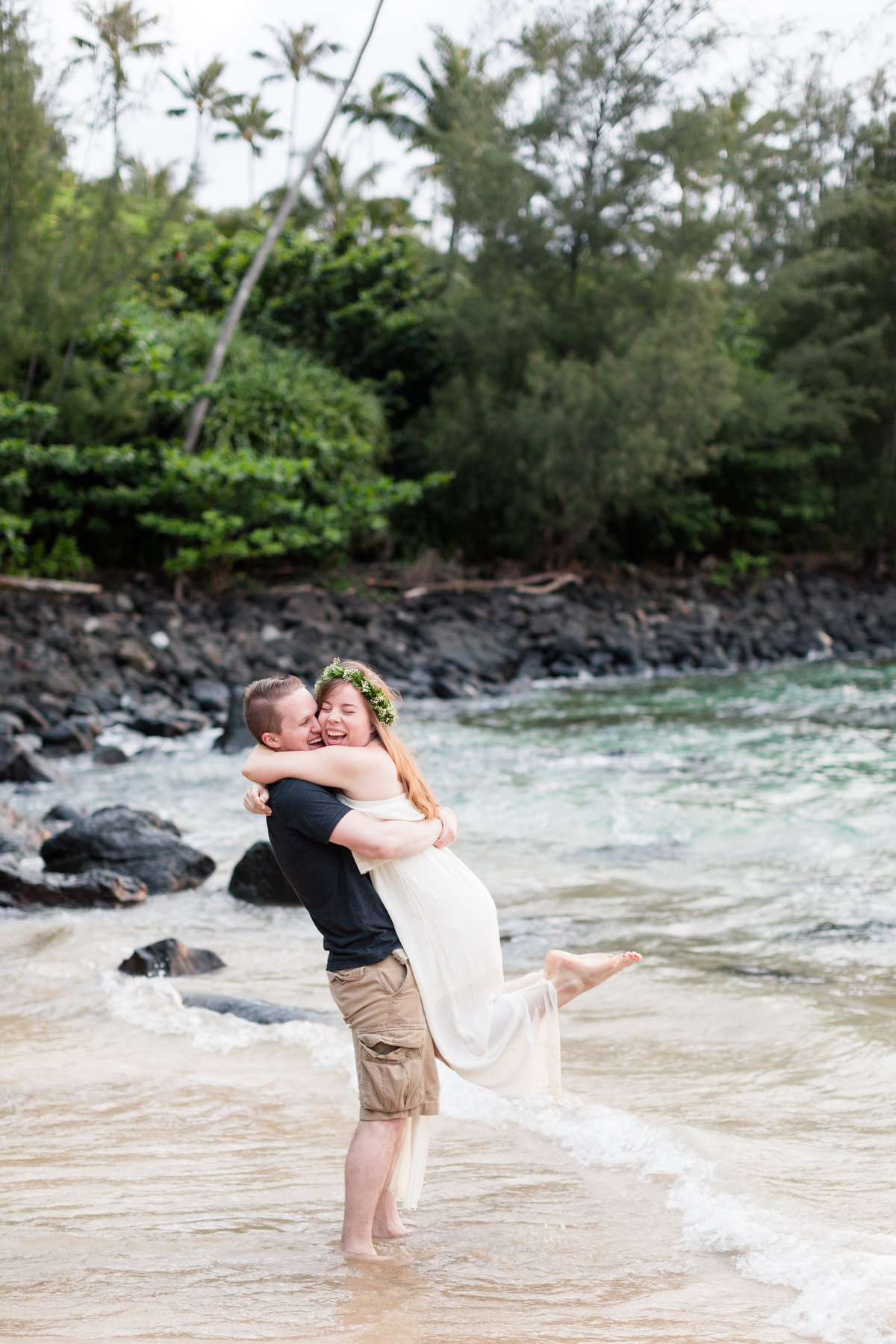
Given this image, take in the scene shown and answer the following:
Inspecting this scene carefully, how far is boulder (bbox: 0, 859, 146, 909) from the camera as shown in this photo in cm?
611

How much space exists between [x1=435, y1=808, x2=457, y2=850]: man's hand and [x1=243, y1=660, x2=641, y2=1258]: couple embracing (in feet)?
0.04

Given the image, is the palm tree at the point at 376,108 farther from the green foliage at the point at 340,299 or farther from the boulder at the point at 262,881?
the boulder at the point at 262,881

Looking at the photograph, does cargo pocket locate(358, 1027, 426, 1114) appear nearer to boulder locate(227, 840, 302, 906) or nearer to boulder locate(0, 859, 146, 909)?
boulder locate(227, 840, 302, 906)

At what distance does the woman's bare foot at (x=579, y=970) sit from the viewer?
272 centimetres

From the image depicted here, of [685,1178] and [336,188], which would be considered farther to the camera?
[336,188]

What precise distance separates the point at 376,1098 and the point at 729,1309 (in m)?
0.89

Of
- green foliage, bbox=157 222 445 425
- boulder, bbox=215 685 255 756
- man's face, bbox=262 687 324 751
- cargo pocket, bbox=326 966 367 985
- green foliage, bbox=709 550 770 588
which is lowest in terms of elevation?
boulder, bbox=215 685 255 756

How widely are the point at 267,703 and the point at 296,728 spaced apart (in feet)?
0.34

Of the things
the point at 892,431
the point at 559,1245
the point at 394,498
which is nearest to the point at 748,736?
the point at 394,498

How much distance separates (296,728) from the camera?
2.83m

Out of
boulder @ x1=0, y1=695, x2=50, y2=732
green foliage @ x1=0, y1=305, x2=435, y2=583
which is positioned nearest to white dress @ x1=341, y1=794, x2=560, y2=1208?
boulder @ x1=0, y1=695, x2=50, y2=732

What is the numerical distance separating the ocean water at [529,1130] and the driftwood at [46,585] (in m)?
9.28

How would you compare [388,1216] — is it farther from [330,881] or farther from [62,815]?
[62,815]

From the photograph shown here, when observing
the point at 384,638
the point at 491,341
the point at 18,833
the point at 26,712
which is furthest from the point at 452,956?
the point at 491,341
